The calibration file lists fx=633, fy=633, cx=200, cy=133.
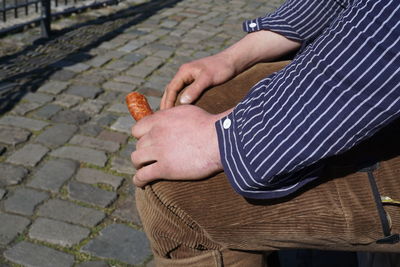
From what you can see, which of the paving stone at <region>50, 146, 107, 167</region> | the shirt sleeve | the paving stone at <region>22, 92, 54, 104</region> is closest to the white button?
the shirt sleeve

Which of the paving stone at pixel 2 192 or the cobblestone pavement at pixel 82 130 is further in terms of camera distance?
the paving stone at pixel 2 192

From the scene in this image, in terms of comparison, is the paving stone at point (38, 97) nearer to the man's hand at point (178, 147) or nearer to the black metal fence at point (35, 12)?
the black metal fence at point (35, 12)

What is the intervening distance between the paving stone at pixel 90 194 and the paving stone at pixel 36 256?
0.50 meters

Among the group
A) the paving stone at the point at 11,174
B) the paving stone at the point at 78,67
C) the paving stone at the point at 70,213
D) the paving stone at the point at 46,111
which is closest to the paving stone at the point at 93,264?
the paving stone at the point at 70,213

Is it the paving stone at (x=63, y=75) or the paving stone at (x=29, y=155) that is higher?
the paving stone at (x=29, y=155)

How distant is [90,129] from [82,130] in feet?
0.20

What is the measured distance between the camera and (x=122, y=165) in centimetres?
399

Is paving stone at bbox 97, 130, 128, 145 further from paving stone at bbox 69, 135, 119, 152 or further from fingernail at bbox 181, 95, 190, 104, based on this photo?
fingernail at bbox 181, 95, 190, 104

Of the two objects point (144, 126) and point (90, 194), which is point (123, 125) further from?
point (144, 126)

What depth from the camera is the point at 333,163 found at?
5.59ft

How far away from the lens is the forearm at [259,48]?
2.27 metres

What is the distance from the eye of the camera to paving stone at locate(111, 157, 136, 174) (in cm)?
392

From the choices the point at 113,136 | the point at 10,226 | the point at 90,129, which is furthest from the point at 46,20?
the point at 10,226

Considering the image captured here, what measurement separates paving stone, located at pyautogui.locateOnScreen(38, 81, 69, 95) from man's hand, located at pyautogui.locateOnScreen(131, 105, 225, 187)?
342 cm
